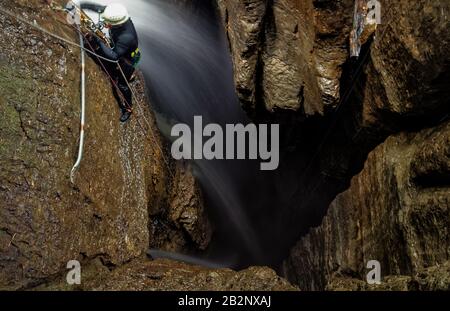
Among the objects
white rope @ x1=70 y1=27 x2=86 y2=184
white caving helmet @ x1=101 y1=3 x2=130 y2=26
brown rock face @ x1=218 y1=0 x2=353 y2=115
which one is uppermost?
white caving helmet @ x1=101 y1=3 x2=130 y2=26

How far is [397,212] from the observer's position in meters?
7.30

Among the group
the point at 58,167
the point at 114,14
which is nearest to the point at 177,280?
the point at 58,167

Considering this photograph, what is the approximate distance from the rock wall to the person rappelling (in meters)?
2.09

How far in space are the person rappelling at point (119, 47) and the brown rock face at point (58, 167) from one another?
28 cm

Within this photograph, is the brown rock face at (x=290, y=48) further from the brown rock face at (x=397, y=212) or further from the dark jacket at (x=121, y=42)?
the dark jacket at (x=121, y=42)

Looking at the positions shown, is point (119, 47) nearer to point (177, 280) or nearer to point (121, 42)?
point (121, 42)

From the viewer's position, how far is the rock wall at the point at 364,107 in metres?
6.41

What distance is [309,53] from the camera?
27.1ft

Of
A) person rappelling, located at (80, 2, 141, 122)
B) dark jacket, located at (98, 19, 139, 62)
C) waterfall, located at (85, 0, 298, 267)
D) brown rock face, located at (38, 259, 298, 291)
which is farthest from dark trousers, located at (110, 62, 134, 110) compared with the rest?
brown rock face, located at (38, 259, 298, 291)

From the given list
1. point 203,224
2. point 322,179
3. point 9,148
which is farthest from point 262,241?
point 9,148

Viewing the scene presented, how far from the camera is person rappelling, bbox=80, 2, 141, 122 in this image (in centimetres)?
857

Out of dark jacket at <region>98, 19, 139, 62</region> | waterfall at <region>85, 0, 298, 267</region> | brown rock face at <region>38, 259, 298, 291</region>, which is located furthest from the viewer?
waterfall at <region>85, 0, 298, 267</region>

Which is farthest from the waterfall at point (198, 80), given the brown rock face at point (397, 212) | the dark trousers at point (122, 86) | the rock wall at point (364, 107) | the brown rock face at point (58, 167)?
the brown rock face at point (397, 212)

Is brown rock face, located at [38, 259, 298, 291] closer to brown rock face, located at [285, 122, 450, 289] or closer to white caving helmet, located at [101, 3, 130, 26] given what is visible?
brown rock face, located at [285, 122, 450, 289]
